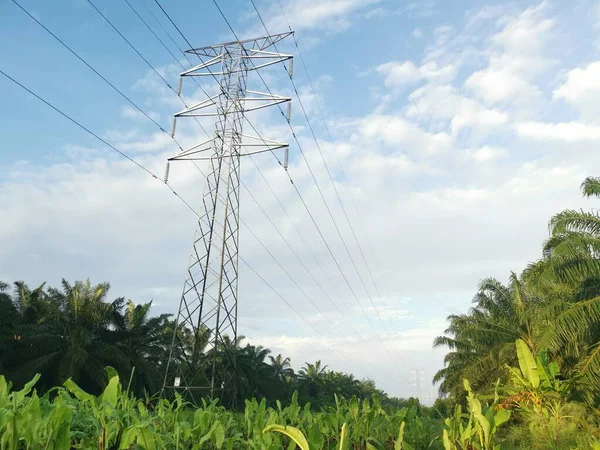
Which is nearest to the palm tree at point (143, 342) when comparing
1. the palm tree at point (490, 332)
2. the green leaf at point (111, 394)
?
the palm tree at point (490, 332)

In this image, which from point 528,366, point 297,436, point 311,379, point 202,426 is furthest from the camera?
point 311,379

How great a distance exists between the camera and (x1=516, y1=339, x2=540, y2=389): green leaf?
1157 centimetres

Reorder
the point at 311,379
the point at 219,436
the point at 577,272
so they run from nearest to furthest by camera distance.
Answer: the point at 219,436
the point at 577,272
the point at 311,379

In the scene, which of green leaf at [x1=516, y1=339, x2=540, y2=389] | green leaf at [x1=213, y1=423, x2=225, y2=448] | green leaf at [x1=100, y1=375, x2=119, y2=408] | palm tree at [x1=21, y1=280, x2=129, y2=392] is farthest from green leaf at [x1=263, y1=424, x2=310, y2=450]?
palm tree at [x1=21, y1=280, x2=129, y2=392]

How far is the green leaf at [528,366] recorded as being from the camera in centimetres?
1157

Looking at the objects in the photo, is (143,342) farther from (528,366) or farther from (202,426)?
(202,426)

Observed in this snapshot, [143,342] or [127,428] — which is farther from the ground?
[143,342]

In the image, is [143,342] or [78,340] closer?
[78,340]

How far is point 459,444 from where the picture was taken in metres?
5.38

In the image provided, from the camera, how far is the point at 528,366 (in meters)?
11.8

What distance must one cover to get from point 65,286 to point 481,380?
24.8 meters

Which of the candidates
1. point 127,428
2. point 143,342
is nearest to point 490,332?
point 143,342

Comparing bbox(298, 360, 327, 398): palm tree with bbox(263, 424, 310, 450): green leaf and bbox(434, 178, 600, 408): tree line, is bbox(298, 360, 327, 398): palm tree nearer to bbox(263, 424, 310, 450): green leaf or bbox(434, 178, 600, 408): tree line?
bbox(434, 178, 600, 408): tree line

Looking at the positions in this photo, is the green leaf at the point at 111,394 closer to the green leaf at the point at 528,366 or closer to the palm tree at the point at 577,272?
the green leaf at the point at 528,366
